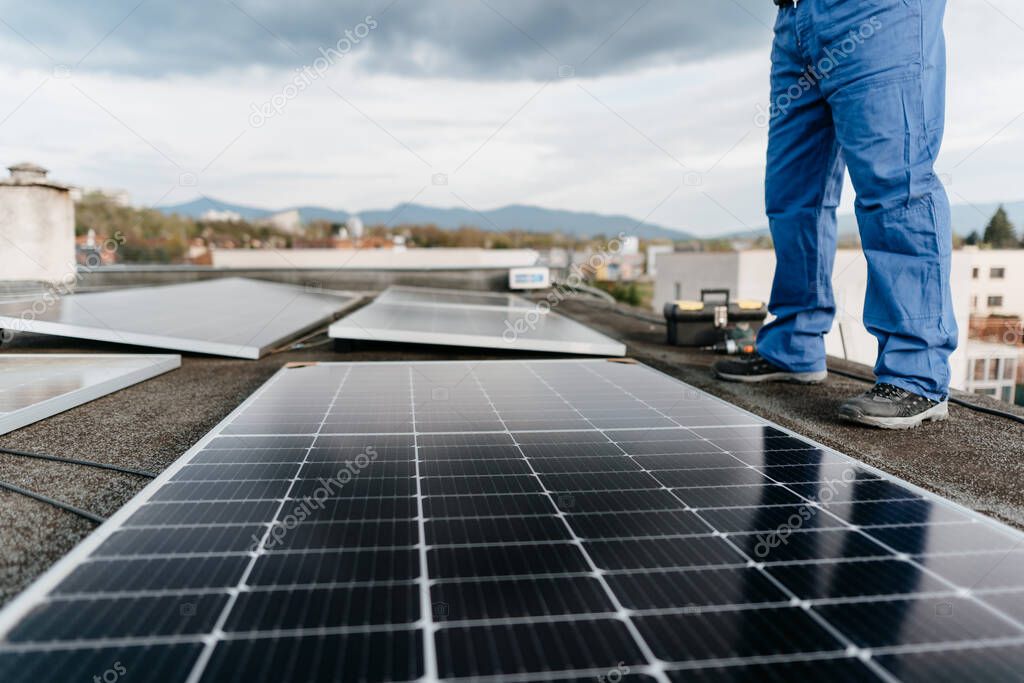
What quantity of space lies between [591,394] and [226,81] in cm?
1198

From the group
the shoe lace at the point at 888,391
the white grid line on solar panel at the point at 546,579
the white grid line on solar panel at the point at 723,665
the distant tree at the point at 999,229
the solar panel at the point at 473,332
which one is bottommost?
the white grid line on solar panel at the point at 723,665

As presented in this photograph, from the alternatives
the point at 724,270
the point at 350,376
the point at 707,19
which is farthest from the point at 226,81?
the point at 724,270

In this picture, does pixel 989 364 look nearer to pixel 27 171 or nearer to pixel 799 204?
pixel 799 204

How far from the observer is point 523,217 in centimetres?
7056

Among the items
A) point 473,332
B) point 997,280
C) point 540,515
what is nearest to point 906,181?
point 540,515

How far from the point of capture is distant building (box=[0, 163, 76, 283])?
11023 millimetres

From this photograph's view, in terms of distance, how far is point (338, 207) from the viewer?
64.1 meters

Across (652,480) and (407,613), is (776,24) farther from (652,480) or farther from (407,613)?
(407,613)

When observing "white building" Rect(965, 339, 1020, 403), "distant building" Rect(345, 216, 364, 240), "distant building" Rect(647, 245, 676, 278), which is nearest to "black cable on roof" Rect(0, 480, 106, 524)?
"white building" Rect(965, 339, 1020, 403)

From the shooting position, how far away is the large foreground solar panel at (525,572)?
1.03 m

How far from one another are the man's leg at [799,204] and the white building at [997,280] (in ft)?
22.1

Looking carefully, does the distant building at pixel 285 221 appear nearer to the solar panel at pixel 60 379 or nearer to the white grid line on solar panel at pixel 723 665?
the solar panel at pixel 60 379

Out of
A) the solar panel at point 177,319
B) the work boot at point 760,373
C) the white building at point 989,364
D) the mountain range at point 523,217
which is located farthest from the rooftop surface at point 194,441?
the white building at point 989,364

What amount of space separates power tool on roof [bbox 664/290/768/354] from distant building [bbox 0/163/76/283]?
37.4 ft
